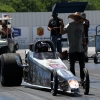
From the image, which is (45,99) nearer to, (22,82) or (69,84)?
(69,84)

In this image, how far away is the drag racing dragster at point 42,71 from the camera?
1123cm

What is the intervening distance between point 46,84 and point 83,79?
33.6 inches

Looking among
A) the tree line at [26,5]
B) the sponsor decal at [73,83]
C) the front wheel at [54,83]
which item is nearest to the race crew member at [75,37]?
the front wheel at [54,83]

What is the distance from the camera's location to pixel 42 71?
12219 mm

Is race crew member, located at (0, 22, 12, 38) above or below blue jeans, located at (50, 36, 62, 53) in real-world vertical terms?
above

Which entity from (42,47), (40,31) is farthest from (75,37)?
(40,31)

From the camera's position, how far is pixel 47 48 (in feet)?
43.3

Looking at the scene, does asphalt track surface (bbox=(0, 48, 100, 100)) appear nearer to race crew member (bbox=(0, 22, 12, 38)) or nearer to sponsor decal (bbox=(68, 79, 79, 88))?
sponsor decal (bbox=(68, 79, 79, 88))

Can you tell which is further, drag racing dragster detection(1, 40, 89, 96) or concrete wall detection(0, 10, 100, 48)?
concrete wall detection(0, 10, 100, 48)

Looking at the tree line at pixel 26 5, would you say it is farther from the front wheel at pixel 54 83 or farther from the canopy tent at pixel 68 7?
the front wheel at pixel 54 83

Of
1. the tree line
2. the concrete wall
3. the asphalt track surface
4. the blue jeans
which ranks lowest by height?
the asphalt track surface

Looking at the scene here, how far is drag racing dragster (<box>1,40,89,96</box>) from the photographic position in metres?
11.2

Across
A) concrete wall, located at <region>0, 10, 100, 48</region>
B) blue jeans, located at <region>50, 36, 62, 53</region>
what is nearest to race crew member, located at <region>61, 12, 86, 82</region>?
blue jeans, located at <region>50, 36, 62, 53</region>

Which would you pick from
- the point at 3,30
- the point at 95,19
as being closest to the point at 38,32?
the point at 95,19
